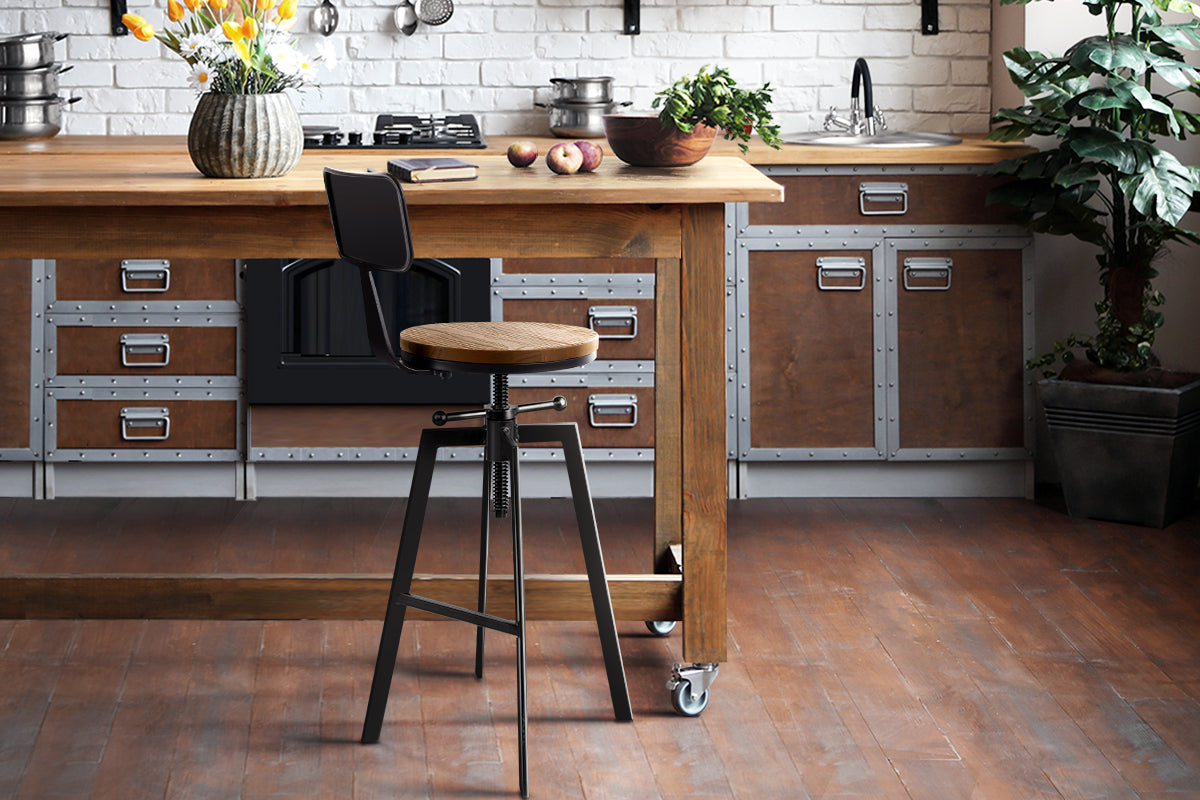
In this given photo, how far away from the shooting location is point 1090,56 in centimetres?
366

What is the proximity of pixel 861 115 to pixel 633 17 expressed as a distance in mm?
826

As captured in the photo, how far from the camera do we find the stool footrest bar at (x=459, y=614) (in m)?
2.47

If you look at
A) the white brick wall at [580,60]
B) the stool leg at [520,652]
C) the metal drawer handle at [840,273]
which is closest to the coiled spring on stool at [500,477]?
the stool leg at [520,652]

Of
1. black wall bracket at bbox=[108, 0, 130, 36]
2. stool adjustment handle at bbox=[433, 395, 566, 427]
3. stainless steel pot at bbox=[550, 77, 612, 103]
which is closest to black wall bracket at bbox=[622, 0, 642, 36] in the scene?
stainless steel pot at bbox=[550, 77, 612, 103]

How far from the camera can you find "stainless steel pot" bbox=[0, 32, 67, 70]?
414 centimetres

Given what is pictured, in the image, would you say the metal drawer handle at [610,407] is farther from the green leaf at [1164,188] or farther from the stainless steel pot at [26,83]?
the stainless steel pot at [26,83]

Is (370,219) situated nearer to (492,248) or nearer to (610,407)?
(492,248)

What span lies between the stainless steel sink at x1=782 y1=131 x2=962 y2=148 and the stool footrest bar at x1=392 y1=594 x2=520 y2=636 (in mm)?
2187

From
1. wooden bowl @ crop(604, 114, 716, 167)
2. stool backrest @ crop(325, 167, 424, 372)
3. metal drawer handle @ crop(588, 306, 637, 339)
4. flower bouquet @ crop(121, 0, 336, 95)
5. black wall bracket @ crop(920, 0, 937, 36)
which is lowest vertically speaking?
metal drawer handle @ crop(588, 306, 637, 339)

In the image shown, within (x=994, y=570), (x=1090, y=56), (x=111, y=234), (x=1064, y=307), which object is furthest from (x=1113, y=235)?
(x=111, y=234)

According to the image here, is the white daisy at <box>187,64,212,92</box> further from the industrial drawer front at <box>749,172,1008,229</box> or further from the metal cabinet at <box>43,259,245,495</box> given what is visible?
the industrial drawer front at <box>749,172,1008,229</box>

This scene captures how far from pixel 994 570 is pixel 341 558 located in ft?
5.49

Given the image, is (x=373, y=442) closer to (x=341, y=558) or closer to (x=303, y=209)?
(x=341, y=558)

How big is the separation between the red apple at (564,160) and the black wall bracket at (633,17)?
6.79 feet
